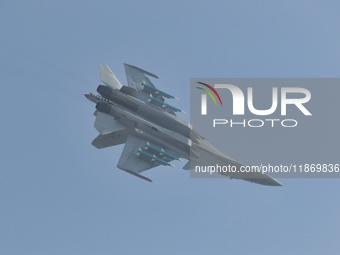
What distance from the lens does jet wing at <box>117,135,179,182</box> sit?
79.9m

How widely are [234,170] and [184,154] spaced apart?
16.4 ft

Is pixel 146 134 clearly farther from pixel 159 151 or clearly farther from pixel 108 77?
pixel 108 77

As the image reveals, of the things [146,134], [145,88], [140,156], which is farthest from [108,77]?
[140,156]

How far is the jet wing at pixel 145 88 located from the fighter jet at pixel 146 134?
0.10 metres

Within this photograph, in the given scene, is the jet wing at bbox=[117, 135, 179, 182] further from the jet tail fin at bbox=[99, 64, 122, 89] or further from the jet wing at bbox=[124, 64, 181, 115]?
the jet tail fin at bbox=[99, 64, 122, 89]

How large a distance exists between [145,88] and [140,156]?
690 centimetres

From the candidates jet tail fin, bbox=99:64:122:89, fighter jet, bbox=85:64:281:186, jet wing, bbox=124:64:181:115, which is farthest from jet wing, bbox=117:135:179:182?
jet tail fin, bbox=99:64:122:89

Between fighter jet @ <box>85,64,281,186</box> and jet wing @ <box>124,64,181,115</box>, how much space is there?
3.8 inches

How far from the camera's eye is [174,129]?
8062 cm

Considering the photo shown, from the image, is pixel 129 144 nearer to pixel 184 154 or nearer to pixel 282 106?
pixel 184 154

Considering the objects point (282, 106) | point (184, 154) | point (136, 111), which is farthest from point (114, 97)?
point (282, 106)

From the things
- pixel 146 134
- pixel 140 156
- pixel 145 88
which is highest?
pixel 145 88

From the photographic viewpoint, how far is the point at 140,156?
263ft

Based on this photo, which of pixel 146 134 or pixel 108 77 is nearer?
pixel 146 134
